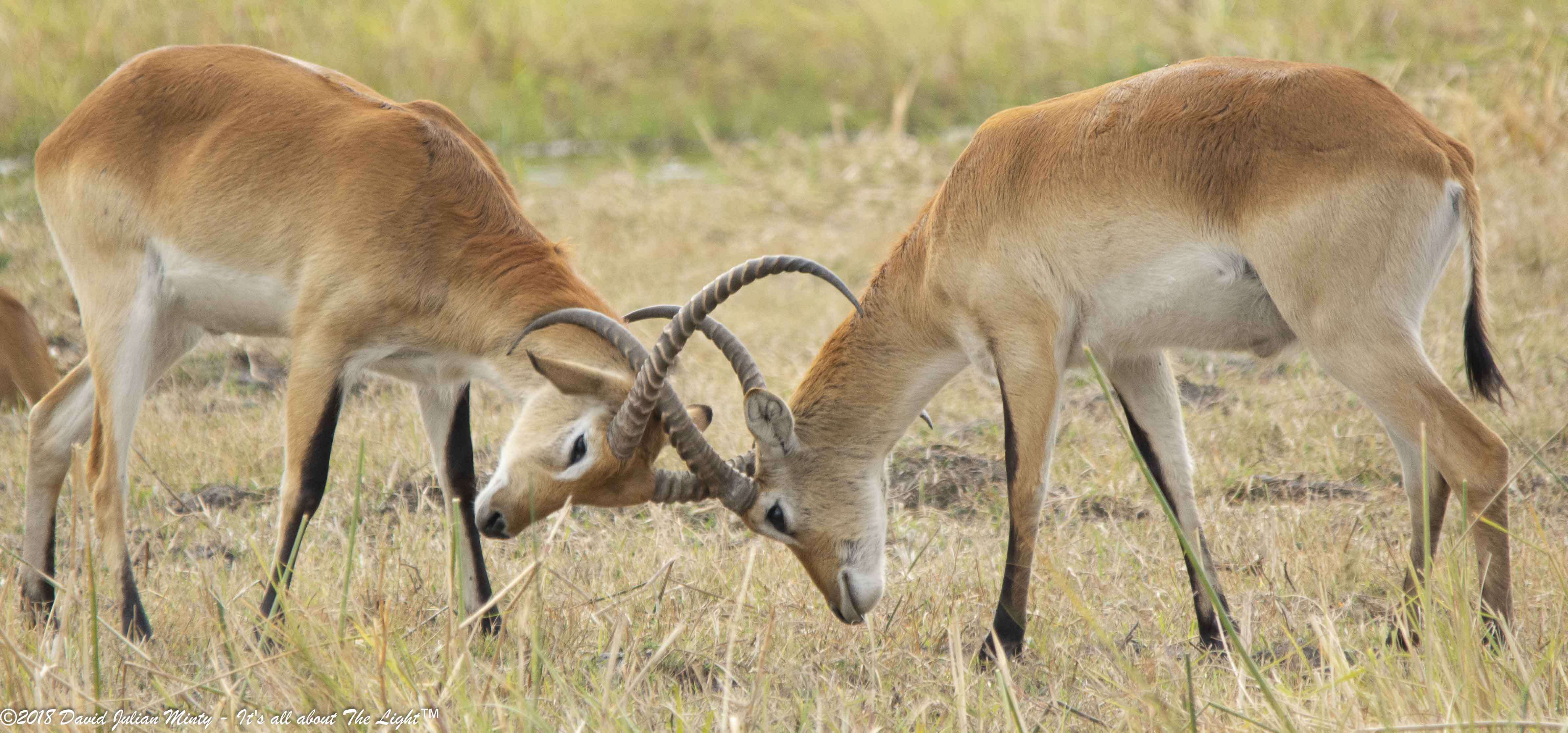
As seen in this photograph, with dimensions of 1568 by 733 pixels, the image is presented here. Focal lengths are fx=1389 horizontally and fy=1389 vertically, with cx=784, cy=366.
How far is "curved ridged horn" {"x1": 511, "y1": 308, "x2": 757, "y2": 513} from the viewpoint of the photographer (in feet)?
12.8

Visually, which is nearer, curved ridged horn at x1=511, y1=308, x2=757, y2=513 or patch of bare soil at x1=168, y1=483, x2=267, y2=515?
curved ridged horn at x1=511, y1=308, x2=757, y2=513

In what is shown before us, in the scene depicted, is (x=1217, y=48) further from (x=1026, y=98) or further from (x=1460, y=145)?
(x=1460, y=145)

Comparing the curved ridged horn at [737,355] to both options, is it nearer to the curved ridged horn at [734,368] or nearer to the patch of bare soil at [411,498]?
the curved ridged horn at [734,368]

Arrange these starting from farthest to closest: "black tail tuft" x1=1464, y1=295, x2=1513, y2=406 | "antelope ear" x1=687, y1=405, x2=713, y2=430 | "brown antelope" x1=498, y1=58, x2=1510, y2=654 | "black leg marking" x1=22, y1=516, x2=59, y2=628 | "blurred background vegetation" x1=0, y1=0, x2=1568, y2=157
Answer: "blurred background vegetation" x1=0, y1=0, x2=1568, y2=157
"antelope ear" x1=687, y1=405, x2=713, y2=430
"black leg marking" x1=22, y1=516, x2=59, y2=628
"black tail tuft" x1=1464, y1=295, x2=1513, y2=406
"brown antelope" x1=498, y1=58, x2=1510, y2=654

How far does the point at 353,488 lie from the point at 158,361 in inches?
42.7

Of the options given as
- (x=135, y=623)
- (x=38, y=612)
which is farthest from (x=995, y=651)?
(x=38, y=612)

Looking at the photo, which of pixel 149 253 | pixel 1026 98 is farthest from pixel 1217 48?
pixel 149 253

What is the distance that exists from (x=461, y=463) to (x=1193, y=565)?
233cm

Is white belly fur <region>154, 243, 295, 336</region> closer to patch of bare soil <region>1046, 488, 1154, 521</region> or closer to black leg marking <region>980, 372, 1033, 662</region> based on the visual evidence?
black leg marking <region>980, 372, 1033, 662</region>

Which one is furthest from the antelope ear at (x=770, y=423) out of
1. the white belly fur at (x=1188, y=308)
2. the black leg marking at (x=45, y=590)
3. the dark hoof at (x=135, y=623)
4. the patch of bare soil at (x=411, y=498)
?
the black leg marking at (x=45, y=590)

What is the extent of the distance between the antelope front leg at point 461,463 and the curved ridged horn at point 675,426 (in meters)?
0.48

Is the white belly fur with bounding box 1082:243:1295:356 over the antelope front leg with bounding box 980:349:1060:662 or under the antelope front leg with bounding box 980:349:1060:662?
over

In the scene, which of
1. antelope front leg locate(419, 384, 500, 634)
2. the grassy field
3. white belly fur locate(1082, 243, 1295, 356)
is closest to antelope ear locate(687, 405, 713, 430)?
the grassy field

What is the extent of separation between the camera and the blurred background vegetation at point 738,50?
12461 millimetres
